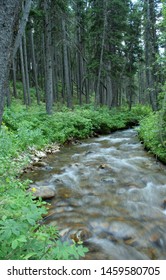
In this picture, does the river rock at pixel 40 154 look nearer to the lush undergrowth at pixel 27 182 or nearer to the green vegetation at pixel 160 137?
the lush undergrowth at pixel 27 182

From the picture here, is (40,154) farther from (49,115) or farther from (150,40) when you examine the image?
(150,40)

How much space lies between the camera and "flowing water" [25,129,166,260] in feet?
14.5

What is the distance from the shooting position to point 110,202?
5934 mm

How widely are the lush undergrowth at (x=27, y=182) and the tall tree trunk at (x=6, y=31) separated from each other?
1.42 metres

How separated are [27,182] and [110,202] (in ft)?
7.01

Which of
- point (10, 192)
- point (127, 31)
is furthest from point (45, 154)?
Result: point (127, 31)

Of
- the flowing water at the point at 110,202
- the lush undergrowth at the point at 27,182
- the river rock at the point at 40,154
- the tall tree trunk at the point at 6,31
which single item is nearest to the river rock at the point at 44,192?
the flowing water at the point at 110,202

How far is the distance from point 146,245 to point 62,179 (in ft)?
11.2

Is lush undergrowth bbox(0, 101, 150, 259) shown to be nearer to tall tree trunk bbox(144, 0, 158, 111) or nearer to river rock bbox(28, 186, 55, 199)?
river rock bbox(28, 186, 55, 199)

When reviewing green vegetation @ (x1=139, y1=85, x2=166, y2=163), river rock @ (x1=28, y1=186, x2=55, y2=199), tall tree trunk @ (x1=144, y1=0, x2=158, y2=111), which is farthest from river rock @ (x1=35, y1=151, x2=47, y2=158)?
tall tree trunk @ (x1=144, y1=0, x2=158, y2=111)

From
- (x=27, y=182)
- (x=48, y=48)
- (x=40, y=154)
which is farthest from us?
(x=48, y=48)

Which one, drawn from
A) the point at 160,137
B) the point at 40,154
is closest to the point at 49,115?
the point at 40,154

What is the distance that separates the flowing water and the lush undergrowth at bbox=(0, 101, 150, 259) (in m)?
0.55

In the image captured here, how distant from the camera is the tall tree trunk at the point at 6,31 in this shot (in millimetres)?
2590
